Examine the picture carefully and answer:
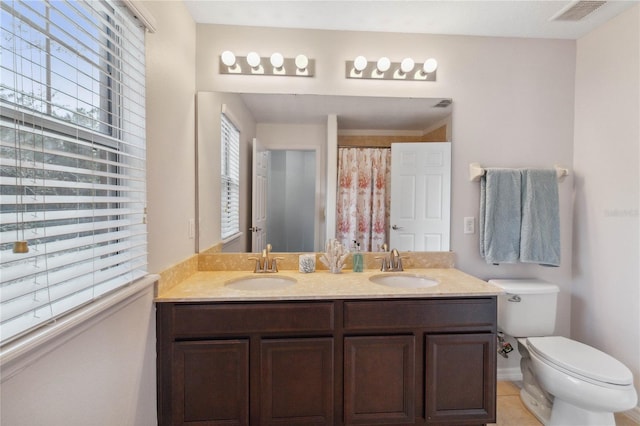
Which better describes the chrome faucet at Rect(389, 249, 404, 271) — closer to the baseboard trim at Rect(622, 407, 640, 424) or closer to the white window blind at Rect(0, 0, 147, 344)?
the white window blind at Rect(0, 0, 147, 344)

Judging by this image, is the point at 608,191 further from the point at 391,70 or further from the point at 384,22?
the point at 384,22

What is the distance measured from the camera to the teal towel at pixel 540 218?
197 cm

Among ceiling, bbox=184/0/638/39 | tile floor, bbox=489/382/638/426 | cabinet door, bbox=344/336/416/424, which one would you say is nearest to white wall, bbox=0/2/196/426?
ceiling, bbox=184/0/638/39

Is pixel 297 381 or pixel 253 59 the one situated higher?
pixel 253 59

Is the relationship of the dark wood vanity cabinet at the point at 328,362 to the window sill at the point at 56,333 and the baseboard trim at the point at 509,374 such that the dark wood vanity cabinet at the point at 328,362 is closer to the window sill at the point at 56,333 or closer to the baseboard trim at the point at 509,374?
the window sill at the point at 56,333

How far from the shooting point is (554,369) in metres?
1.59

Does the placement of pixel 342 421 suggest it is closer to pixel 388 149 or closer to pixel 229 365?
pixel 229 365

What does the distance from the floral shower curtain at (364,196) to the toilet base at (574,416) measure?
1299mm

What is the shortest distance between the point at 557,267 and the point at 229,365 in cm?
223

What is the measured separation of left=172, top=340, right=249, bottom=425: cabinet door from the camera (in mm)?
1466

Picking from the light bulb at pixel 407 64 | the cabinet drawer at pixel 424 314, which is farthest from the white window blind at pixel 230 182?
the light bulb at pixel 407 64

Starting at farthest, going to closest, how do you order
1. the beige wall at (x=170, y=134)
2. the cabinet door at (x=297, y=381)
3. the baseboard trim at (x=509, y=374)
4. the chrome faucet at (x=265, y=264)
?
1. the baseboard trim at (x=509, y=374)
2. the chrome faucet at (x=265, y=264)
3. the cabinet door at (x=297, y=381)
4. the beige wall at (x=170, y=134)

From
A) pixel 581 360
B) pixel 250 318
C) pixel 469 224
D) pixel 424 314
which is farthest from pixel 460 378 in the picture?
pixel 250 318

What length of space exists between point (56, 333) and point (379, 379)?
135cm
